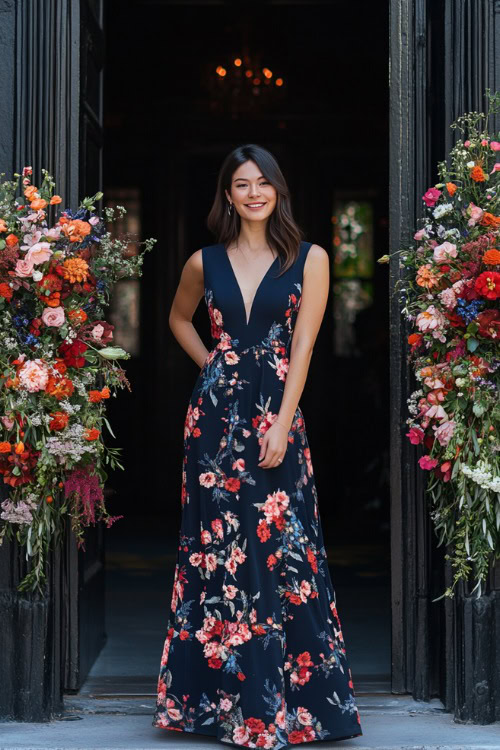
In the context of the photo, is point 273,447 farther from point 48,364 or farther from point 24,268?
point 24,268

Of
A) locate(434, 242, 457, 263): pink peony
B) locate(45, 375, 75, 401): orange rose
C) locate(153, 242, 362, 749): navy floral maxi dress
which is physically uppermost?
locate(434, 242, 457, 263): pink peony

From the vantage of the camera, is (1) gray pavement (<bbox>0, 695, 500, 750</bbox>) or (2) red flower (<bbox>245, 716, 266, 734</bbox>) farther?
(1) gray pavement (<bbox>0, 695, 500, 750</bbox>)

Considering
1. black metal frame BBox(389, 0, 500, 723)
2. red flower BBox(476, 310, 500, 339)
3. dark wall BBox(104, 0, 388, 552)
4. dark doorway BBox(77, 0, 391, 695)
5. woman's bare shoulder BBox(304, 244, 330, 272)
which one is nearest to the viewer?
red flower BBox(476, 310, 500, 339)

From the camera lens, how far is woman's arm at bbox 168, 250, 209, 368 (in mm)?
3928

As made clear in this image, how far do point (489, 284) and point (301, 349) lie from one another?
0.64 meters

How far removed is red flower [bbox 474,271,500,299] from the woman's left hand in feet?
2.55

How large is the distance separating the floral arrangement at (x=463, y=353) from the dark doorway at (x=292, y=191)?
5017 mm

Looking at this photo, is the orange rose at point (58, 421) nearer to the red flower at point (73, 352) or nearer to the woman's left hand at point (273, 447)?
the red flower at point (73, 352)

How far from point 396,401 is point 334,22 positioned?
18.1ft

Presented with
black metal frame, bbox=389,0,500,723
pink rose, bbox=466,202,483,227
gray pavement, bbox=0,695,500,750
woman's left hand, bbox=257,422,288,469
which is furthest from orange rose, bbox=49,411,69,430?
pink rose, bbox=466,202,483,227

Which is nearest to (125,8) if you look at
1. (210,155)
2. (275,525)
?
(210,155)

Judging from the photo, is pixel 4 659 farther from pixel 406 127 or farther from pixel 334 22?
pixel 334 22

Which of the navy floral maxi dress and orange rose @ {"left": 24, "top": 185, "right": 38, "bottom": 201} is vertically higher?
orange rose @ {"left": 24, "top": 185, "right": 38, "bottom": 201}

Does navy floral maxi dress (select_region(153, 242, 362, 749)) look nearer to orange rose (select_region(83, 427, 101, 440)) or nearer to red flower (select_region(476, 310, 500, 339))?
orange rose (select_region(83, 427, 101, 440))
